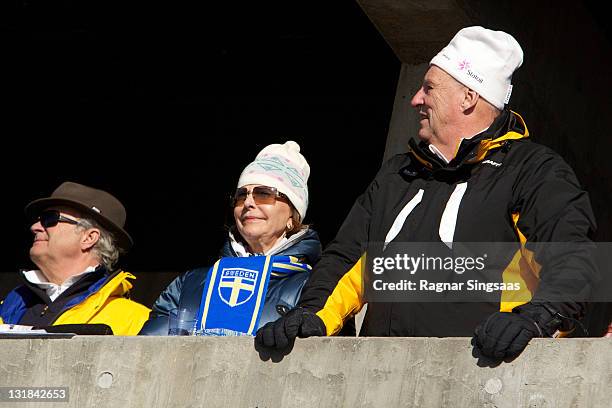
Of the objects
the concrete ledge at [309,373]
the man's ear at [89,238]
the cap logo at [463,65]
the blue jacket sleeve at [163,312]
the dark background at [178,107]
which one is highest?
the dark background at [178,107]

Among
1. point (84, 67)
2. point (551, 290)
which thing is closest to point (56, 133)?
point (84, 67)

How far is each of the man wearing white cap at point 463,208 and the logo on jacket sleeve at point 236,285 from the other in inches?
21.5

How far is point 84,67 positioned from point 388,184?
8025 millimetres

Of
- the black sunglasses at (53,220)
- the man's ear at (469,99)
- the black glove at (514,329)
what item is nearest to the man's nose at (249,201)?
the black sunglasses at (53,220)

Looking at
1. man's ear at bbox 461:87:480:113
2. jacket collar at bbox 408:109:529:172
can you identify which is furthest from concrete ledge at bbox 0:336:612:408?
man's ear at bbox 461:87:480:113

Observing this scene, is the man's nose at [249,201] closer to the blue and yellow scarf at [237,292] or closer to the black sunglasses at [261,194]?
the black sunglasses at [261,194]

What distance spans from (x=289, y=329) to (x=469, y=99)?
1.11 meters

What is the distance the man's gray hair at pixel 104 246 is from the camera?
633 centimetres

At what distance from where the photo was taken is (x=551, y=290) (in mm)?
4438

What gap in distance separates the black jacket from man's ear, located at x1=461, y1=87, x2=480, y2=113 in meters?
0.11

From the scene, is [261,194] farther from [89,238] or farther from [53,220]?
[53,220]

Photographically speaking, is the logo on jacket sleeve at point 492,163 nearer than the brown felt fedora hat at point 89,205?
Yes

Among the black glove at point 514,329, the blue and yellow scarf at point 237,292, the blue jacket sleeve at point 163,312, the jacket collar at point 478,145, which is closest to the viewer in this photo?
the black glove at point 514,329

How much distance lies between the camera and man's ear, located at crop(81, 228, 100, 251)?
6.30 meters
